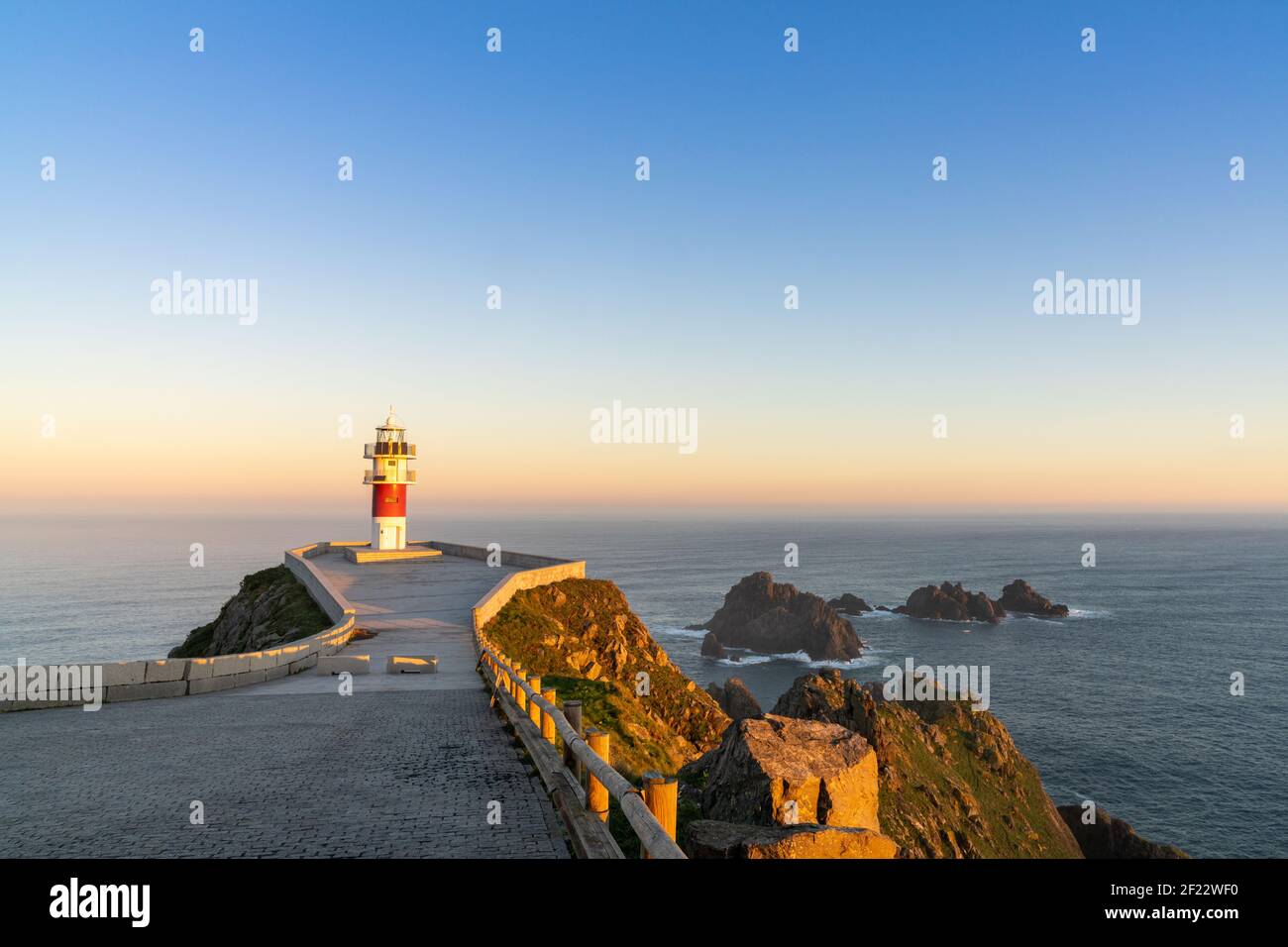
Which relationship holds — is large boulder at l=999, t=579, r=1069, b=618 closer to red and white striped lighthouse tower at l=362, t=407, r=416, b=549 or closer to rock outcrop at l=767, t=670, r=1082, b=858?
rock outcrop at l=767, t=670, r=1082, b=858

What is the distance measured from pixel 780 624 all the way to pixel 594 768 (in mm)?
85851

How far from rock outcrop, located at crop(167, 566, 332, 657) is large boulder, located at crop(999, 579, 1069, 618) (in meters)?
103

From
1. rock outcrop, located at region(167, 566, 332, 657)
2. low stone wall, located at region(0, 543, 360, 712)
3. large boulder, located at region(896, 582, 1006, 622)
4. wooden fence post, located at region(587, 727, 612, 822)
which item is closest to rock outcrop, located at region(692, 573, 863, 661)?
large boulder, located at region(896, 582, 1006, 622)

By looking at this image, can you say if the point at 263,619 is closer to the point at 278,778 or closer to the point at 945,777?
the point at 278,778

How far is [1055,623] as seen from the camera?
104 metres

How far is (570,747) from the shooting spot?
9.35 meters

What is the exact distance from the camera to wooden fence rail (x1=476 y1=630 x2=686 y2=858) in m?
5.46

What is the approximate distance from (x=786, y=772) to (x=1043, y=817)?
39.1 m

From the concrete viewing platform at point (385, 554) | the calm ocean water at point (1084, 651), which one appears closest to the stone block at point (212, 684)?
the concrete viewing platform at point (385, 554)

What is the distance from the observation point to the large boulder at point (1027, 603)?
110 meters

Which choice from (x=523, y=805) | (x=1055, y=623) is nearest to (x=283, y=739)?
(x=523, y=805)

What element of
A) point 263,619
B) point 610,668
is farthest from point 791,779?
point 263,619

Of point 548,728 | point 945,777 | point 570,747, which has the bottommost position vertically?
Answer: point 945,777
